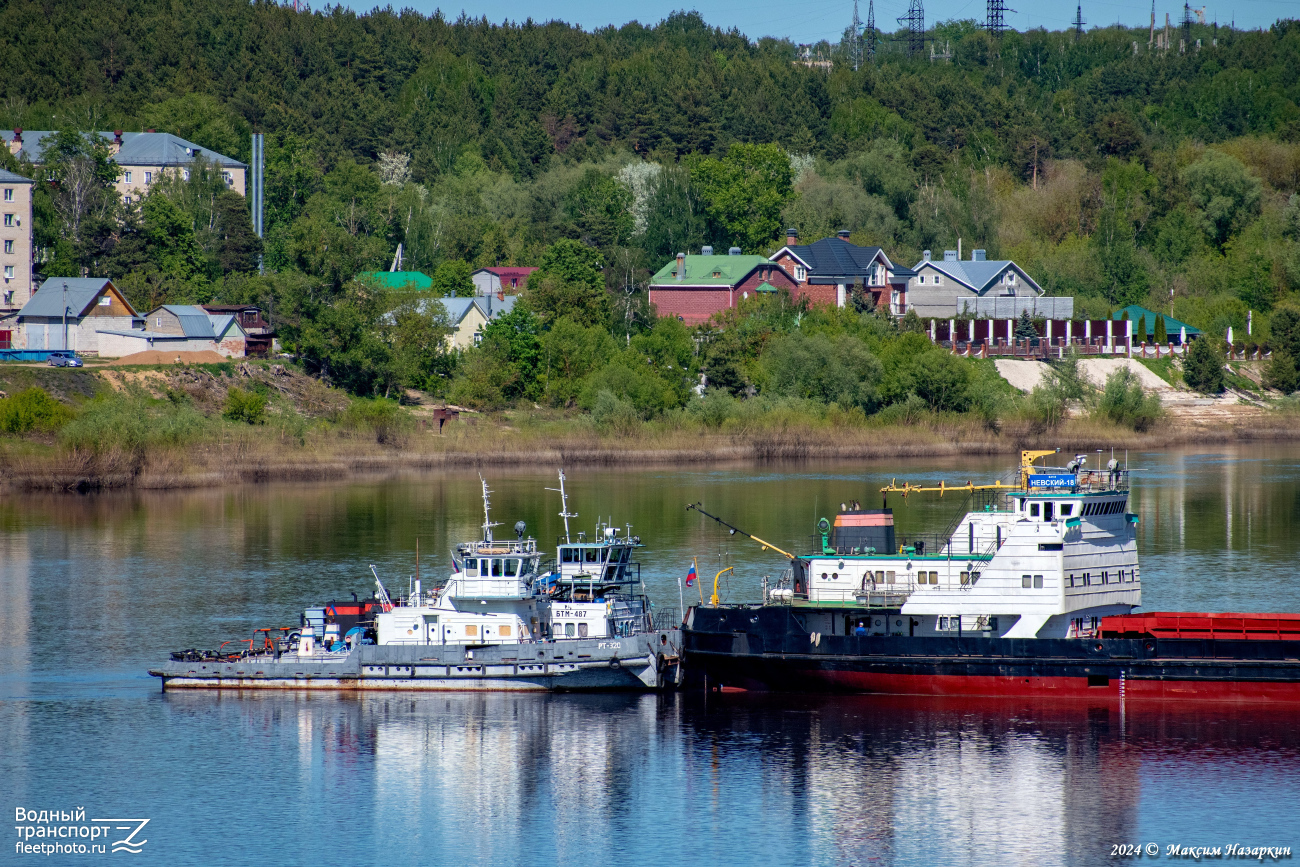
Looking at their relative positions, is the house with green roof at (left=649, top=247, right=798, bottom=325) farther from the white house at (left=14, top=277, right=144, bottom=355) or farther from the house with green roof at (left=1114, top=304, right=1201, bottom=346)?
the white house at (left=14, top=277, right=144, bottom=355)

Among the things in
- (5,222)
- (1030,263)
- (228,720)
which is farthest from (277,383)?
(1030,263)

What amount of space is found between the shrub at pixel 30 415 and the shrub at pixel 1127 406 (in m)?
72.1

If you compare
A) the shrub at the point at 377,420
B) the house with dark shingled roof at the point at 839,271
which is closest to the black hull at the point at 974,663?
the shrub at the point at 377,420

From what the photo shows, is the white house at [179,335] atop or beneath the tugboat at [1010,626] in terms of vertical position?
atop

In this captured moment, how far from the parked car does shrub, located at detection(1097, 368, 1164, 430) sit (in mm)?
72318

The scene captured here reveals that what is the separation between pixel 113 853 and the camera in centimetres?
3425

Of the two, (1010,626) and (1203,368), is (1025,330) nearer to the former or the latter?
(1203,368)

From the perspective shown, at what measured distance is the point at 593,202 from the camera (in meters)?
159

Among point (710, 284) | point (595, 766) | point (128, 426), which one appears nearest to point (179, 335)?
point (128, 426)

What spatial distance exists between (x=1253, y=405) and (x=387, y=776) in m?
105

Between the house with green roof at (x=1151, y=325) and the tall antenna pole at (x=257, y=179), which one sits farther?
the tall antenna pole at (x=257, y=179)

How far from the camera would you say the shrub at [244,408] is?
100062mm

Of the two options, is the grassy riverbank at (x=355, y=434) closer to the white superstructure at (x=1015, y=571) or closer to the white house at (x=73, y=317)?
the white house at (x=73, y=317)

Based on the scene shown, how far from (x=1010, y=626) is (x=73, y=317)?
82278 millimetres
